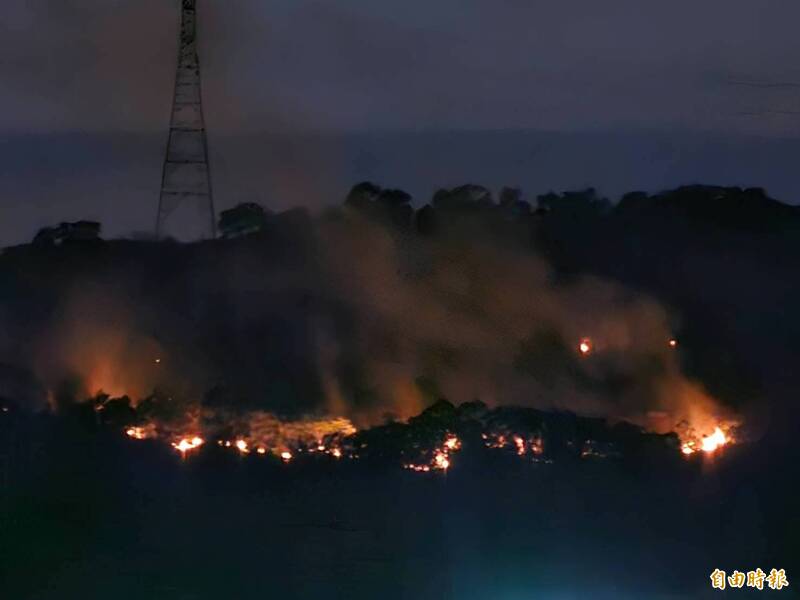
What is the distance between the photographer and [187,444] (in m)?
10.3

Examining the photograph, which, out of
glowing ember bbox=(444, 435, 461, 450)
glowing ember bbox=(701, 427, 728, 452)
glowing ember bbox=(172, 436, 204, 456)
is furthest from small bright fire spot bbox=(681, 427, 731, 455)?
glowing ember bbox=(172, 436, 204, 456)

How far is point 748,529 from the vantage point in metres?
9.42

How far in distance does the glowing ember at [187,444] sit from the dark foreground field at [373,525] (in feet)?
0.36

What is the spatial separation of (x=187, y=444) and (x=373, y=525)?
195 cm

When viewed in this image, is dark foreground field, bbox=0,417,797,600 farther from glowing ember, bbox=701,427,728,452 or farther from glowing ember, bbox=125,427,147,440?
glowing ember, bbox=701,427,728,452

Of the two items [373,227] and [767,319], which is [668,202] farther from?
[373,227]

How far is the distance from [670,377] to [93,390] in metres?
5.30

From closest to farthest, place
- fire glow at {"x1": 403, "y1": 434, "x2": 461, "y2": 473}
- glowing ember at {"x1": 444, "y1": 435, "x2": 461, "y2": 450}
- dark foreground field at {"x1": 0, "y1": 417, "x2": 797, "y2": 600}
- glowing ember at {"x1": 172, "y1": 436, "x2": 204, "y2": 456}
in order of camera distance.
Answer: dark foreground field at {"x1": 0, "y1": 417, "x2": 797, "y2": 600} < fire glow at {"x1": 403, "y1": 434, "x2": 461, "y2": 473} < glowing ember at {"x1": 444, "y1": 435, "x2": 461, "y2": 450} < glowing ember at {"x1": 172, "y1": 436, "x2": 204, "y2": 456}

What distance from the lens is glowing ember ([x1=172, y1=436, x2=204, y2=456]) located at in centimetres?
1025

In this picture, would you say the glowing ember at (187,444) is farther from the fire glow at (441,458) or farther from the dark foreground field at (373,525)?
the fire glow at (441,458)

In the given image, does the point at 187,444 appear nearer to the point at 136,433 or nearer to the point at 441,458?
the point at 136,433

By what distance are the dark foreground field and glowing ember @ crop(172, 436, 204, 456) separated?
0.11m

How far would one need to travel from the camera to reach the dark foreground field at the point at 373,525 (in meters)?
8.59

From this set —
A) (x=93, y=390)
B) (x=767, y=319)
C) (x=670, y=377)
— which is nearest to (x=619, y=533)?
(x=670, y=377)
